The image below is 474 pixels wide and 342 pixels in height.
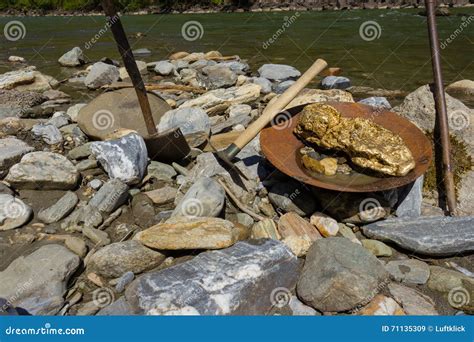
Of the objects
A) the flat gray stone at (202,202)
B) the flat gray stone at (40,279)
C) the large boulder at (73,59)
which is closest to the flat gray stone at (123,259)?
the flat gray stone at (40,279)

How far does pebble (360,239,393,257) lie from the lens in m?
3.11

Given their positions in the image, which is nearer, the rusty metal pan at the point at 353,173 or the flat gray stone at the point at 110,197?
the rusty metal pan at the point at 353,173

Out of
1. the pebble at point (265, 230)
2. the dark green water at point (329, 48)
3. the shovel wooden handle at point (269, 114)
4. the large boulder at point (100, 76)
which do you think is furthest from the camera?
the dark green water at point (329, 48)

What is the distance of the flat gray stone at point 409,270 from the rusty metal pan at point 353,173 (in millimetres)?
591

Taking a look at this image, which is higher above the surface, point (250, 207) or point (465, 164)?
point (465, 164)

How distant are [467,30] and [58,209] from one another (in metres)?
17.8

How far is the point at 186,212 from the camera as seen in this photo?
329 cm

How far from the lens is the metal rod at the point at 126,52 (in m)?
4.06

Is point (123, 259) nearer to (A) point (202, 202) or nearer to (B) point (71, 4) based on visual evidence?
(A) point (202, 202)

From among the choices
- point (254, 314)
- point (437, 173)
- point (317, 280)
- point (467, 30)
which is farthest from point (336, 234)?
point (467, 30)

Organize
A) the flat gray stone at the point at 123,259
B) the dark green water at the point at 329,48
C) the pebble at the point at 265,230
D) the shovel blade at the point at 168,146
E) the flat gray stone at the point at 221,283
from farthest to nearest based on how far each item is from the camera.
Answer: the dark green water at the point at 329,48, the shovel blade at the point at 168,146, the pebble at the point at 265,230, the flat gray stone at the point at 123,259, the flat gray stone at the point at 221,283

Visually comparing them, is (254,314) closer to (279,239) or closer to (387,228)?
(279,239)

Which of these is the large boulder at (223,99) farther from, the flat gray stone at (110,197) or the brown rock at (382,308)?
the brown rock at (382,308)

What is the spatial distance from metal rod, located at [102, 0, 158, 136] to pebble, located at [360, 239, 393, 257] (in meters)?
2.66
